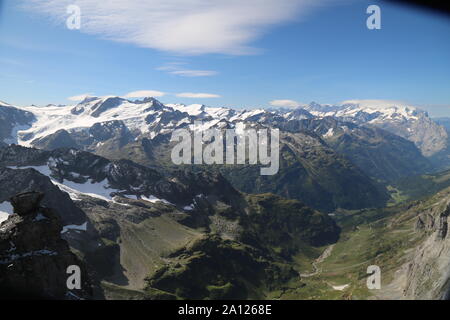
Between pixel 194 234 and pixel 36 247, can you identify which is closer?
pixel 36 247

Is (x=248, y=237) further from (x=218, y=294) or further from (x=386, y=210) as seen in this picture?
(x=386, y=210)

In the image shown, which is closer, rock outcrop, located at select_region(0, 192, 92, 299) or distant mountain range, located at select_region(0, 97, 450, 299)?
rock outcrop, located at select_region(0, 192, 92, 299)

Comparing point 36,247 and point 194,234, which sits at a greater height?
point 36,247

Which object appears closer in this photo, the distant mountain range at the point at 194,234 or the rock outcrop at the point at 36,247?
the rock outcrop at the point at 36,247

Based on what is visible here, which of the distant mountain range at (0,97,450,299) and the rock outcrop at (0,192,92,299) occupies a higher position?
the rock outcrop at (0,192,92,299)

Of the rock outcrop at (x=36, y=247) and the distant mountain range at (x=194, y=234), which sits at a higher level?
the rock outcrop at (x=36, y=247)
